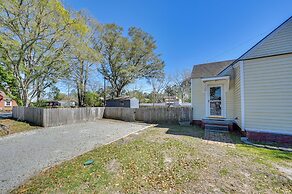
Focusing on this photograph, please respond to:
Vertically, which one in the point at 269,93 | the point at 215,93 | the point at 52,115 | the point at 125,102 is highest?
the point at 215,93

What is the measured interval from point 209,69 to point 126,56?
14621 millimetres

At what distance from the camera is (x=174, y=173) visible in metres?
3.48

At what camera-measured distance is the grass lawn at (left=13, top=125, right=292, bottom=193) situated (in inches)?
116

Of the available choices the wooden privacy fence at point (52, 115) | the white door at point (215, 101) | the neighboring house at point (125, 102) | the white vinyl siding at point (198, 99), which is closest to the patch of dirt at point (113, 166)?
the white door at point (215, 101)

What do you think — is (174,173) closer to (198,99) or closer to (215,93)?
(215,93)

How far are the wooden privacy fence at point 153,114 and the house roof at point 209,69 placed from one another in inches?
98.1

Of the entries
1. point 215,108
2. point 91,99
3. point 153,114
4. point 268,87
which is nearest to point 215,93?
point 215,108

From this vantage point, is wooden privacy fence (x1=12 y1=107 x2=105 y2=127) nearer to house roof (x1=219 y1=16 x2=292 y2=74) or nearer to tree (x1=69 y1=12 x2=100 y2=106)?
tree (x1=69 y1=12 x2=100 y2=106)

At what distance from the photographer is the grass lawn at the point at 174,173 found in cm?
295

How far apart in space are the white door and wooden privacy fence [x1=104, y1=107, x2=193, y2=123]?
5.03 ft

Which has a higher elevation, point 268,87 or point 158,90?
point 158,90

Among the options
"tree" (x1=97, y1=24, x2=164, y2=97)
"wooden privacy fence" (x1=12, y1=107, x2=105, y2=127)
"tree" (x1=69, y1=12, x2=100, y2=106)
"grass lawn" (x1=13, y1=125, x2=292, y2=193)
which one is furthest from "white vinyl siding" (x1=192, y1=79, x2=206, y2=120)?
"tree" (x1=97, y1=24, x2=164, y2=97)

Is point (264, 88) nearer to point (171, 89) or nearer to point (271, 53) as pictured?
point (271, 53)

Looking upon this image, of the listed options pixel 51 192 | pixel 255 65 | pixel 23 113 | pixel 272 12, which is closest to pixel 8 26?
pixel 23 113
